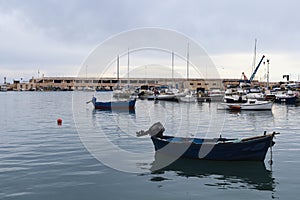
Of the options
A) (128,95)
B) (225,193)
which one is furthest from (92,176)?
(128,95)

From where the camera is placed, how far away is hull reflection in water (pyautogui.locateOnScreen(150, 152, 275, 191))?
43.0 ft

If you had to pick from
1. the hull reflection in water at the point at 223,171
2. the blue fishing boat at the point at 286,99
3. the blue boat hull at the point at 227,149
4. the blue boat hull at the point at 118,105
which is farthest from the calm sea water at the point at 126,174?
the blue fishing boat at the point at 286,99

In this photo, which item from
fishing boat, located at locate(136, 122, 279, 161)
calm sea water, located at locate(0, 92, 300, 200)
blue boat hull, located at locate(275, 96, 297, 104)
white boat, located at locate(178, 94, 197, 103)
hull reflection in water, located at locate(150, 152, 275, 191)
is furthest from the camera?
white boat, located at locate(178, 94, 197, 103)

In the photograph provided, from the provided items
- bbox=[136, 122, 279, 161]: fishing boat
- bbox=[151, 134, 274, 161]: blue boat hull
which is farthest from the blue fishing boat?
bbox=[151, 134, 274, 161]: blue boat hull

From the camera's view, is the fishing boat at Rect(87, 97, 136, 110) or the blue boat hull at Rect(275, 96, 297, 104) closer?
the fishing boat at Rect(87, 97, 136, 110)

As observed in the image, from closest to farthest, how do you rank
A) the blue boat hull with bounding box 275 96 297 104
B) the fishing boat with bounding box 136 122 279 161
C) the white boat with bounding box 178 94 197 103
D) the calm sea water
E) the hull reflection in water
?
the calm sea water, the hull reflection in water, the fishing boat with bounding box 136 122 279 161, the blue boat hull with bounding box 275 96 297 104, the white boat with bounding box 178 94 197 103

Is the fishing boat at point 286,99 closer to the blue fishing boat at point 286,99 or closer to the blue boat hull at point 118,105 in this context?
the blue fishing boat at point 286,99

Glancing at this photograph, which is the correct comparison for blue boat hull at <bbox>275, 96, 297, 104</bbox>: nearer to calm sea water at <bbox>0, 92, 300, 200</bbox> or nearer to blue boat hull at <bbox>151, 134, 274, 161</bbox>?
calm sea water at <bbox>0, 92, 300, 200</bbox>

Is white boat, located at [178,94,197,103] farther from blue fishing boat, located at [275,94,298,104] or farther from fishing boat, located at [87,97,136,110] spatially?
fishing boat, located at [87,97,136,110]

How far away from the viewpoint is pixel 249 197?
11648 millimetres

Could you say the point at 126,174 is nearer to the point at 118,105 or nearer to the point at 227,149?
the point at 227,149

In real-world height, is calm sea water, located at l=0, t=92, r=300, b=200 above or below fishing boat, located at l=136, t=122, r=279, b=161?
below

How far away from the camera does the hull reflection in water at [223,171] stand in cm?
1310

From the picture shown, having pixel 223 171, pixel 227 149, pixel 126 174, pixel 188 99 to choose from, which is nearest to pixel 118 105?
pixel 188 99
